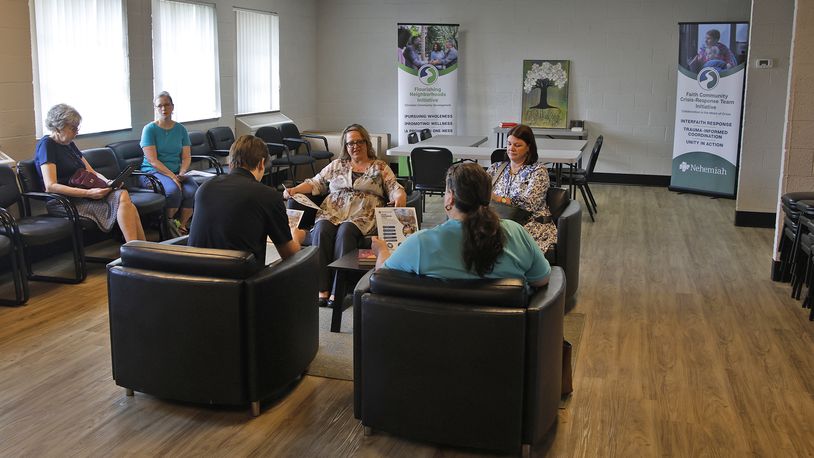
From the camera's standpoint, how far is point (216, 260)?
3.46 metres

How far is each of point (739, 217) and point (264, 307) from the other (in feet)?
19.8

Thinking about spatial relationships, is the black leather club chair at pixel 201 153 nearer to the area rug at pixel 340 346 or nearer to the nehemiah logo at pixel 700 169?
the area rug at pixel 340 346

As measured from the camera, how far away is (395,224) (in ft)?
15.6

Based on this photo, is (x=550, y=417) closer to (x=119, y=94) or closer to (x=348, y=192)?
(x=348, y=192)

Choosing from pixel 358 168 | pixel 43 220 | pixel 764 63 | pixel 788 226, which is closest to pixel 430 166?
pixel 358 168

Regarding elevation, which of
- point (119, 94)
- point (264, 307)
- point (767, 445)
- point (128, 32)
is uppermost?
point (128, 32)

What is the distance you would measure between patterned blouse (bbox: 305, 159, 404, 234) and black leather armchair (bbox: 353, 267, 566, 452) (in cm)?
221

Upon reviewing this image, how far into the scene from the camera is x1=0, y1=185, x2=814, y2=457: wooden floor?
11.3 ft

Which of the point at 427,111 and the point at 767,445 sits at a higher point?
the point at 427,111

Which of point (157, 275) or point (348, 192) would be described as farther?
point (348, 192)

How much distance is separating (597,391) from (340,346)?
1382 mm

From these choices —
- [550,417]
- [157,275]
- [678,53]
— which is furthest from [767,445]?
[678,53]

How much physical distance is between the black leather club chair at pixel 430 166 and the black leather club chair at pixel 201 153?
6.26 ft

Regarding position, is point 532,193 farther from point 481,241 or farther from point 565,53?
point 565,53
